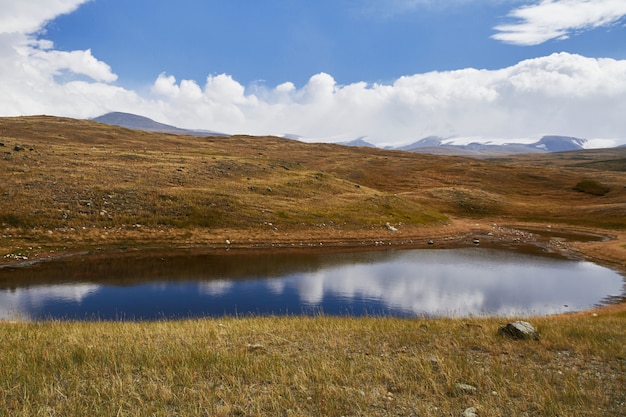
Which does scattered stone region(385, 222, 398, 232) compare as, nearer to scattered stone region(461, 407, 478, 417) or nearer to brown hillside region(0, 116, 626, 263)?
brown hillside region(0, 116, 626, 263)

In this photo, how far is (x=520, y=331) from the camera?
16.2 metres

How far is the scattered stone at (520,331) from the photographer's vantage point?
16062 mm

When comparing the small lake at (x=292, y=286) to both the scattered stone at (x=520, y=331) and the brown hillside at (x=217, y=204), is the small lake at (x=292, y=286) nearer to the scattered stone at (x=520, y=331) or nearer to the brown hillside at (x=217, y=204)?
the brown hillside at (x=217, y=204)

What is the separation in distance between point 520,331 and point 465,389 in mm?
7576

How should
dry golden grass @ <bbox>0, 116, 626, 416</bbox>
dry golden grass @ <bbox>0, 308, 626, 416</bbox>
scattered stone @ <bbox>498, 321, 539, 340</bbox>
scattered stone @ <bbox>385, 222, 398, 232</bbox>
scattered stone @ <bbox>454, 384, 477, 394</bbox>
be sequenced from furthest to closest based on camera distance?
scattered stone @ <bbox>385, 222, 398, 232</bbox>, scattered stone @ <bbox>498, 321, 539, 340</bbox>, scattered stone @ <bbox>454, 384, 477, 394</bbox>, dry golden grass @ <bbox>0, 116, 626, 416</bbox>, dry golden grass @ <bbox>0, 308, 626, 416</bbox>

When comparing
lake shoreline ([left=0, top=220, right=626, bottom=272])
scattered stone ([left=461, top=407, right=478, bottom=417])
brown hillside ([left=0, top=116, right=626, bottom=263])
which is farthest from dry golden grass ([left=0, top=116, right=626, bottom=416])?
lake shoreline ([left=0, top=220, right=626, bottom=272])

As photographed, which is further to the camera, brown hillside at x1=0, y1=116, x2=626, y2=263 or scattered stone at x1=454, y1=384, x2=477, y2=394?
brown hillside at x1=0, y1=116, x2=626, y2=263

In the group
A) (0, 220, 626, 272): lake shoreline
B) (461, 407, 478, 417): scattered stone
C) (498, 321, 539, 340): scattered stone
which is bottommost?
(0, 220, 626, 272): lake shoreline

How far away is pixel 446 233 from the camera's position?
71750mm

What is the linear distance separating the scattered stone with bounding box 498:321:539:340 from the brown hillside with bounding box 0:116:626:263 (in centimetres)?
4257

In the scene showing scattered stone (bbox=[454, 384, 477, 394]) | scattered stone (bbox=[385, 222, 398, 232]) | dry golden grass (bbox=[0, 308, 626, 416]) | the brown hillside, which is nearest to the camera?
dry golden grass (bbox=[0, 308, 626, 416])

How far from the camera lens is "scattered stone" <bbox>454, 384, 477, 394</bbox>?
10.2 meters

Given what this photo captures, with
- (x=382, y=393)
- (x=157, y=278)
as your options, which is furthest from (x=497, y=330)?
(x=157, y=278)

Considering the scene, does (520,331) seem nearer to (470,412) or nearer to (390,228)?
(470,412)
